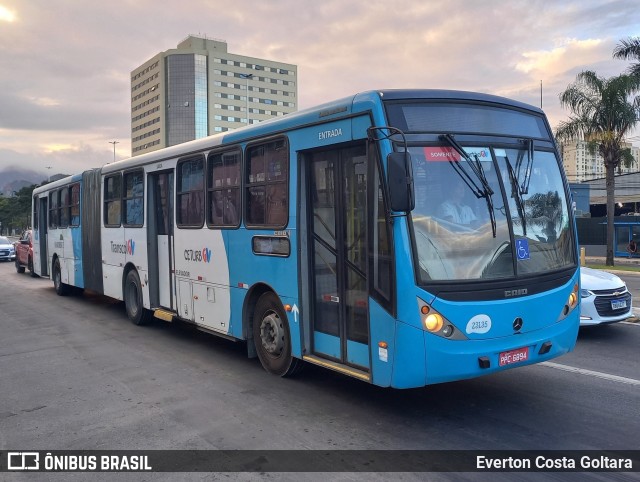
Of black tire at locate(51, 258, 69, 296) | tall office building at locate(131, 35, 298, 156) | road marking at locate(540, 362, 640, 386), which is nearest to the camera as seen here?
road marking at locate(540, 362, 640, 386)

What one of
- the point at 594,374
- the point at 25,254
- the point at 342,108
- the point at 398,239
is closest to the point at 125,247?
the point at 342,108

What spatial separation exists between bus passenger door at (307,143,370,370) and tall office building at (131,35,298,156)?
427 ft

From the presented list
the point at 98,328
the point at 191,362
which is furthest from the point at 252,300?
the point at 98,328

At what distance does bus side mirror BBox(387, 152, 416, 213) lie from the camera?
490cm

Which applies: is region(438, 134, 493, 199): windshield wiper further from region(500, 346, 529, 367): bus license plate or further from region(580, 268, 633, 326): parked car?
region(580, 268, 633, 326): parked car

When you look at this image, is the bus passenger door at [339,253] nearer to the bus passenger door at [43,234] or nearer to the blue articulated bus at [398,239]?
the blue articulated bus at [398,239]

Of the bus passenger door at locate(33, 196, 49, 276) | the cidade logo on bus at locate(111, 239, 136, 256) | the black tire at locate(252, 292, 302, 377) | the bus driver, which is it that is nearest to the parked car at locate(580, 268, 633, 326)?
the bus driver

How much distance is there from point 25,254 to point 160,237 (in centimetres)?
1663

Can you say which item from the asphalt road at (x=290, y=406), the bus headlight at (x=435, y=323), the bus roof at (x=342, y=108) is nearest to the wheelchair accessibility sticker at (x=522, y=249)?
the bus headlight at (x=435, y=323)

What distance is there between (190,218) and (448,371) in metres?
5.19

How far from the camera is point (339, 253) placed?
6016 mm

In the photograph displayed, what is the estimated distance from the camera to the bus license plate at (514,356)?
5.27m

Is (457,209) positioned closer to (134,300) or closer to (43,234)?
(134,300)

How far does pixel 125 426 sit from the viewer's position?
557cm
